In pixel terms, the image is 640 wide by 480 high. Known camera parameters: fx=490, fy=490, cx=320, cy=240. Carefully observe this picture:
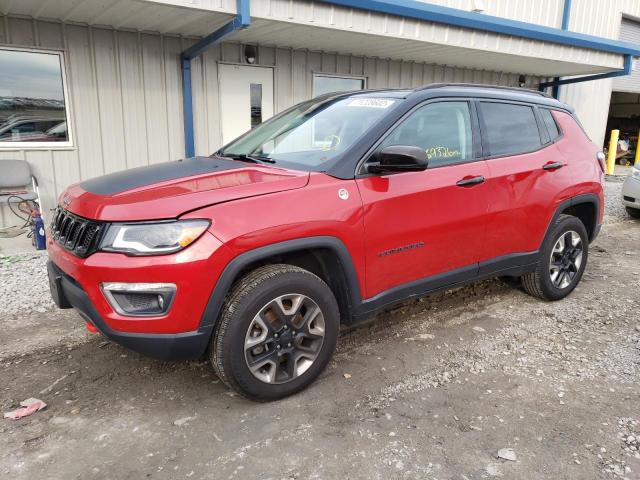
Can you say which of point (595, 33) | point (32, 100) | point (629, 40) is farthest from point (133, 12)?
point (629, 40)

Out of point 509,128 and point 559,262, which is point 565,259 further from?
point 509,128

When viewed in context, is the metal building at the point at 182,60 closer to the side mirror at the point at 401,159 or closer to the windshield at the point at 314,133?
the windshield at the point at 314,133

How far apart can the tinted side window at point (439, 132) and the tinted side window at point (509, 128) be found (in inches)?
8.9

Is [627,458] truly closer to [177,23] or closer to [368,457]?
[368,457]

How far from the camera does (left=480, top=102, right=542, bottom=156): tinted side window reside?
12.2 ft

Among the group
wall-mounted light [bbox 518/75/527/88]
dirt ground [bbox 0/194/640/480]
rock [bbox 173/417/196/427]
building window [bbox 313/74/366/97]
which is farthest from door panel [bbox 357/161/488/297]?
wall-mounted light [bbox 518/75/527/88]

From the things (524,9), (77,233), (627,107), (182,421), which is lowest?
(182,421)

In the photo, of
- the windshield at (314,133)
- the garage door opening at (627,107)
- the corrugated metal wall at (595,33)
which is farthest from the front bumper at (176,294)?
the garage door opening at (627,107)

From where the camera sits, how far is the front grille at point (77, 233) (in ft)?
8.21

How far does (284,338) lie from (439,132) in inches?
71.4

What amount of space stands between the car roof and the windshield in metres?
0.10

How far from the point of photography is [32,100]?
21.4ft

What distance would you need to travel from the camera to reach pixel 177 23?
6.45 metres

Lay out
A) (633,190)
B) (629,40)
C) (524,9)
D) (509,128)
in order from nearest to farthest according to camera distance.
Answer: (509,128)
(633,190)
(524,9)
(629,40)
